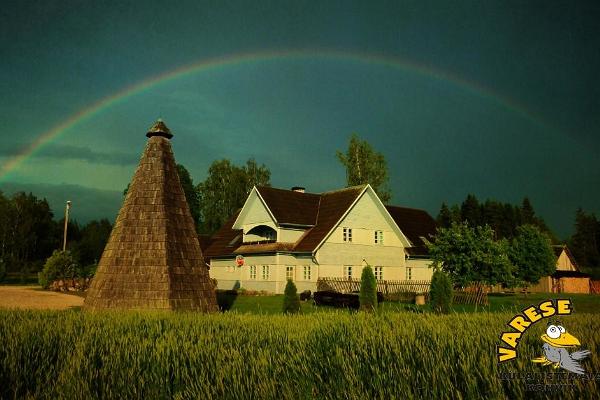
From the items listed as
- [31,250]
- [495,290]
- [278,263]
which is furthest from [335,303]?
[31,250]

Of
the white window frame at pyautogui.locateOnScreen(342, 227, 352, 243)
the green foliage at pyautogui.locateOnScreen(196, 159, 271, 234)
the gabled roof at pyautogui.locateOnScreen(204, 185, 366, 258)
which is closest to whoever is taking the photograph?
the gabled roof at pyautogui.locateOnScreen(204, 185, 366, 258)

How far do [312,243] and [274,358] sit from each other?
3282 centimetres

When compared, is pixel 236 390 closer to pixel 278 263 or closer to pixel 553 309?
pixel 553 309

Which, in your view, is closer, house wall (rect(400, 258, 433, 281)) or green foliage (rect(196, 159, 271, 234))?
house wall (rect(400, 258, 433, 281))

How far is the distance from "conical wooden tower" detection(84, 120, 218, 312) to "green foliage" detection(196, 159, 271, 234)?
198 ft

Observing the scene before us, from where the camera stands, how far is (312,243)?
39.7 m

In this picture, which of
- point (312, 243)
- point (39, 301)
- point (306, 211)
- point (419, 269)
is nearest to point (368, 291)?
point (312, 243)

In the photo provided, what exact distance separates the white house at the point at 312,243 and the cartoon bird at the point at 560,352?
109 ft

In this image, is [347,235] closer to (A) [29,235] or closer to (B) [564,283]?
(B) [564,283]

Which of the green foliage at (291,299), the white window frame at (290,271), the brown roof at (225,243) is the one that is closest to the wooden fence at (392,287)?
the white window frame at (290,271)

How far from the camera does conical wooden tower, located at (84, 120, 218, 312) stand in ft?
57.0

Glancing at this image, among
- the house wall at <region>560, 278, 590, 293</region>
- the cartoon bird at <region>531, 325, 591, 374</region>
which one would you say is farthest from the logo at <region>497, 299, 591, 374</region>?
the house wall at <region>560, 278, 590, 293</region>

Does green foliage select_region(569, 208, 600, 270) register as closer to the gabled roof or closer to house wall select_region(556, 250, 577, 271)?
house wall select_region(556, 250, 577, 271)

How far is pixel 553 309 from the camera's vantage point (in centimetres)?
520
